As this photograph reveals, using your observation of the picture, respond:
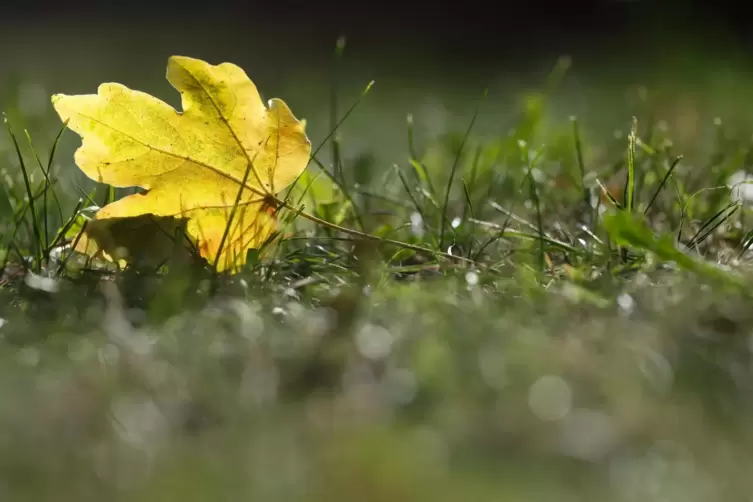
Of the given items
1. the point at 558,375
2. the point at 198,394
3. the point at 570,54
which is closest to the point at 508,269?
the point at 558,375

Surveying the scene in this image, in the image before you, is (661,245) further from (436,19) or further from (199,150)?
(436,19)

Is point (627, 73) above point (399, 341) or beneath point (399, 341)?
beneath

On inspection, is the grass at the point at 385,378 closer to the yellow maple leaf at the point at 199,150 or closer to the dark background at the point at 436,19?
the yellow maple leaf at the point at 199,150

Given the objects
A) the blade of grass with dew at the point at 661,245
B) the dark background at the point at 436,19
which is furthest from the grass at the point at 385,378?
the dark background at the point at 436,19

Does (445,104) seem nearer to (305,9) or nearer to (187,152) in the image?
(187,152)

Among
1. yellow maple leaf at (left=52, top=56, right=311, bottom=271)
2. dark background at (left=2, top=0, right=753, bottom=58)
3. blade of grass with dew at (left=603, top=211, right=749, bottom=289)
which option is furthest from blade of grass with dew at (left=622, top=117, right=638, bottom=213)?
dark background at (left=2, top=0, right=753, bottom=58)

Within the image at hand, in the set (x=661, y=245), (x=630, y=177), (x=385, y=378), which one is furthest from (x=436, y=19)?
(x=385, y=378)
